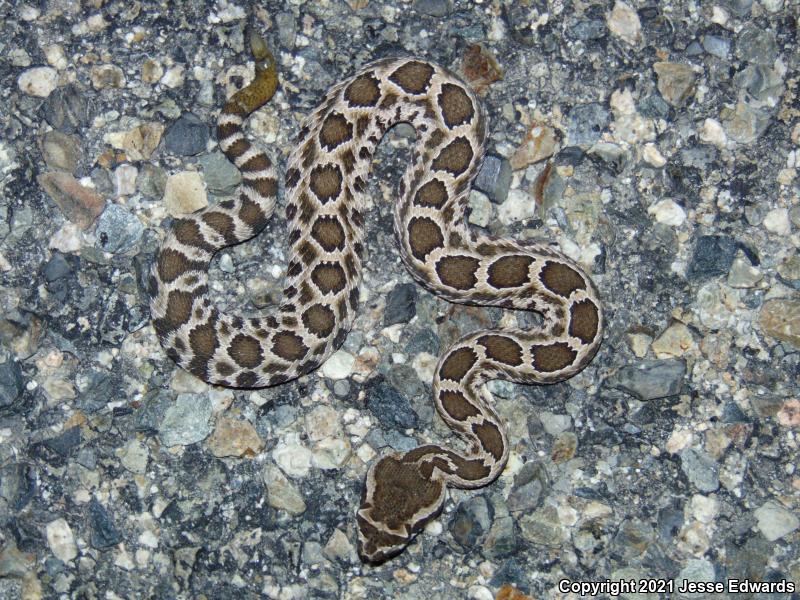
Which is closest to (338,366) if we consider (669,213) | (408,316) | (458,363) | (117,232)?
(408,316)

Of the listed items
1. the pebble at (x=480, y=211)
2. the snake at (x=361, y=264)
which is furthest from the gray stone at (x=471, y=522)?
the pebble at (x=480, y=211)

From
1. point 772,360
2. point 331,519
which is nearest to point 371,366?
point 331,519

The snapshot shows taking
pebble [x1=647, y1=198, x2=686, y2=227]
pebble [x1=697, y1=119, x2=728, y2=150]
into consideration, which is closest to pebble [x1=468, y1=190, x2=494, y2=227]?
pebble [x1=647, y1=198, x2=686, y2=227]

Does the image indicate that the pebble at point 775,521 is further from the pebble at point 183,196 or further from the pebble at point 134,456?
the pebble at point 183,196

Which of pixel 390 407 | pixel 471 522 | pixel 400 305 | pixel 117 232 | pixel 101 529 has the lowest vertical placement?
pixel 101 529

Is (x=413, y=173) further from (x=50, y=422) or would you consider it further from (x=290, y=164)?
(x=50, y=422)

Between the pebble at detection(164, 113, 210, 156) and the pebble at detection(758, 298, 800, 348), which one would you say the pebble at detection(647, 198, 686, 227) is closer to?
the pebble at detection(758, 298, 800, 348)
